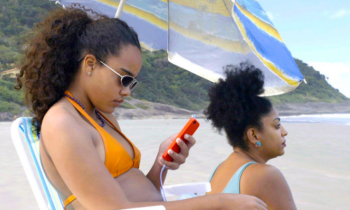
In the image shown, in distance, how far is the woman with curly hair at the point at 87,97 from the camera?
1.23m

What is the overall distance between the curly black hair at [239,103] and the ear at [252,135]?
2cm

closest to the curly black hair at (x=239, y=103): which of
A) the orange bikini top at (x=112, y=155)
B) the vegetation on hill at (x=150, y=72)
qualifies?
the orange bikini top at (x=112, y=155)

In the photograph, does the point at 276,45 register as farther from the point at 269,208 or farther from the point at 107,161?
the point at 107,161

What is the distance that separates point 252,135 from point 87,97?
1.01 meters

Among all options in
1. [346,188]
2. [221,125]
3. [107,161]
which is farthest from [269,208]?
[346,188]

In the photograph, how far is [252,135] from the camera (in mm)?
2039

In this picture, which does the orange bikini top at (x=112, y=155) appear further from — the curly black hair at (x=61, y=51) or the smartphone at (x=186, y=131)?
the smartphone at (x=186, y=131)

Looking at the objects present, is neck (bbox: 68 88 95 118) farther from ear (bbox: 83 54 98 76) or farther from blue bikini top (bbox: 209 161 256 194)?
blue bikini top (bbox: 209 161 256 194)

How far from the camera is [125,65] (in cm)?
148

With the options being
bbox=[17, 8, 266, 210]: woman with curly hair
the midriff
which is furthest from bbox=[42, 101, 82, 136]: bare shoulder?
the midriff

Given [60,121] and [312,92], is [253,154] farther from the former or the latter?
[312,92]

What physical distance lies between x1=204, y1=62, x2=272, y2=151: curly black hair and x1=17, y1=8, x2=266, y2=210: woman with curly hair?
526 mm

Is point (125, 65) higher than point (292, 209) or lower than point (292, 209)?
higher

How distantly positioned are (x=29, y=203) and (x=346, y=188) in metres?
3.83
